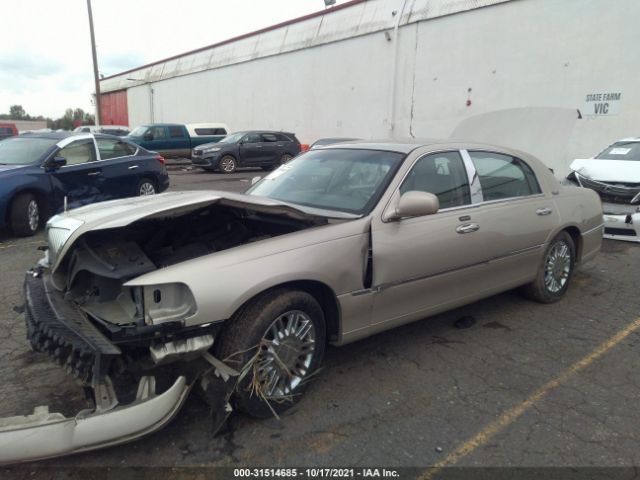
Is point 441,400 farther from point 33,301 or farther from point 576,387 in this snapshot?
point 33,301


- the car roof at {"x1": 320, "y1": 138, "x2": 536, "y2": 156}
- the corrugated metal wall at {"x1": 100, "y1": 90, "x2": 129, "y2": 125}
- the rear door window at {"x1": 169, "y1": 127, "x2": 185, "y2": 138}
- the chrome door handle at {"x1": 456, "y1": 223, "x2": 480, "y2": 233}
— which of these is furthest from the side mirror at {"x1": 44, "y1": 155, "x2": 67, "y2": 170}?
the corrugated metal wall at {"x1": 100, "y1": 90, "x2": 129, "y2": 125}

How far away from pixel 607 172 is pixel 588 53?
6723 millimetres

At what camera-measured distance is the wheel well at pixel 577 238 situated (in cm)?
499

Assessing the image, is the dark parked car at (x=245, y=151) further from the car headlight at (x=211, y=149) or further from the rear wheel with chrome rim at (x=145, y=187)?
the rear wheel with chrome rim at (x=145, y=187)

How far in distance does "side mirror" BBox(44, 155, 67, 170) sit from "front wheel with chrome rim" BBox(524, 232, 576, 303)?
687cm

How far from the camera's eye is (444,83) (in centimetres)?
1677

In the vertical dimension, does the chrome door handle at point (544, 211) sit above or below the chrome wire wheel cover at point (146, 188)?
above

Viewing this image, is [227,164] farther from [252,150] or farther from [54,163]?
[54,163]

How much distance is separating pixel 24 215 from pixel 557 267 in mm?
7085

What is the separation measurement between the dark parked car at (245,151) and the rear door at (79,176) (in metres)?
9.58

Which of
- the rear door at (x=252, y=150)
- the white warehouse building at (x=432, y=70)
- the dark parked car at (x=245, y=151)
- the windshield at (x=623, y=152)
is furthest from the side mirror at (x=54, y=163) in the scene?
the white warehouse building at (x=432, y=70)

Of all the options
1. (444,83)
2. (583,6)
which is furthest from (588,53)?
(444,83)

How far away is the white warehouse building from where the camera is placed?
42.1 feet

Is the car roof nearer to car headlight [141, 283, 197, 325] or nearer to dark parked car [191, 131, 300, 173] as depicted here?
car headlight [141, 283, 197, 325]
